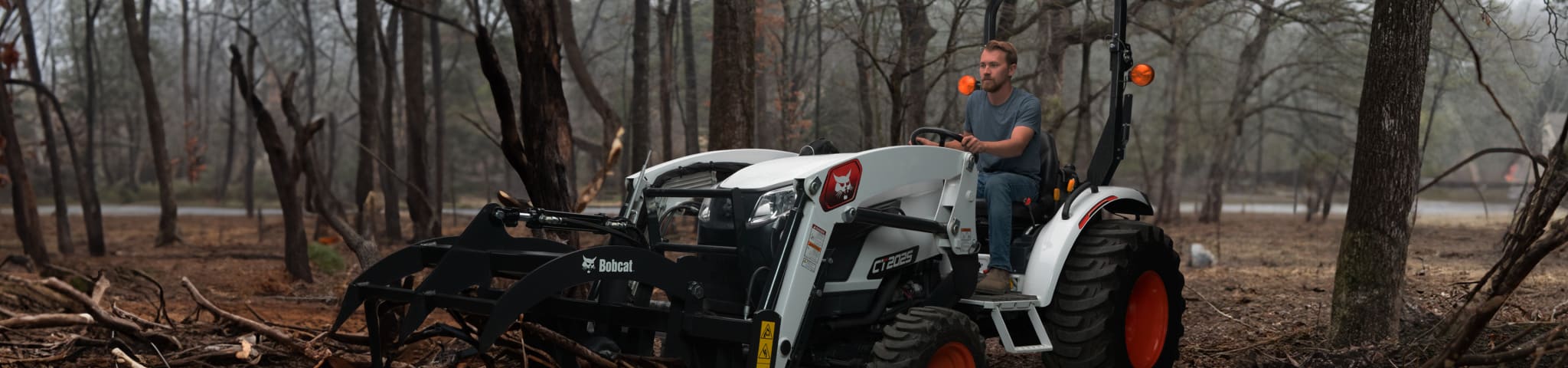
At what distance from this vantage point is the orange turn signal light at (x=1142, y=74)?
5836mm

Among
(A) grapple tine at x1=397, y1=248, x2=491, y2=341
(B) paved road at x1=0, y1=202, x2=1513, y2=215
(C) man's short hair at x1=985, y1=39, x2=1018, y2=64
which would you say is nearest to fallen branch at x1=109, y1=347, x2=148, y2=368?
(A) grapple tine at x1=397, y1=248, x2=491, y2=341

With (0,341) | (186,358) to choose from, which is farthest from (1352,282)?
(0,341)

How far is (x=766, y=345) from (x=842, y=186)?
739 mm

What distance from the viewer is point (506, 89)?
7.68 m

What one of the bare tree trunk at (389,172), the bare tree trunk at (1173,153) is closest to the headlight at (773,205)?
the bare tree trunk at (389,172)

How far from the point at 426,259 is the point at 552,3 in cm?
355

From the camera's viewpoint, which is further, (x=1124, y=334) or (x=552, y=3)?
(x=552, y=3)

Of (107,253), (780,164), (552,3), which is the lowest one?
(107,253)

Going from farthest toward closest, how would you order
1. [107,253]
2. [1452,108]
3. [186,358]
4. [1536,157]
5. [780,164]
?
[1452,108] → [107,253] → [1536,157] → [186,358] → [780,164]

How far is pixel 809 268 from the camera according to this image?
4773 mm

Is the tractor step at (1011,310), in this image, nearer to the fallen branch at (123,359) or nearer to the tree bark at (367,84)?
the fallen branch at (123,359)

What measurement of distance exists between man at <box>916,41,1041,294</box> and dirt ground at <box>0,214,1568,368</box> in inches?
59.0

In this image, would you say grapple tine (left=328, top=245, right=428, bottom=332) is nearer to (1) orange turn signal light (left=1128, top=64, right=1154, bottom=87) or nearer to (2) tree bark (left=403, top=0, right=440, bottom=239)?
(1) orange turn signal light (left=1128, top=64, right=1154, bottom=87)

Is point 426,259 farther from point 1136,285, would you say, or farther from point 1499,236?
point 1499,236
